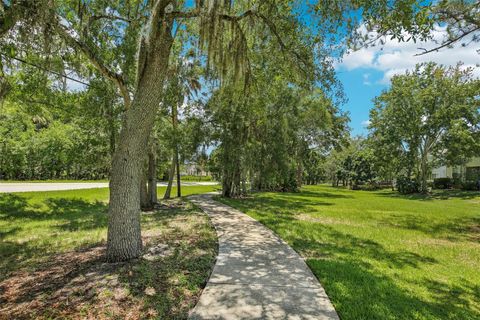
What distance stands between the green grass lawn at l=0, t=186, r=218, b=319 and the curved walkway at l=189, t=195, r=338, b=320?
9.7 inches

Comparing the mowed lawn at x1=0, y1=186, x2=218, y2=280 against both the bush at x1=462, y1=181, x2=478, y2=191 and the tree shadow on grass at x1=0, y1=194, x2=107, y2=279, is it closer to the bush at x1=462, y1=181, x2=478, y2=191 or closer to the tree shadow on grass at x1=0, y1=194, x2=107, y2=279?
the tree shadow on grass at x1=0, y1=194, x2=107, y2=279

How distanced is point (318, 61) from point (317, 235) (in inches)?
178

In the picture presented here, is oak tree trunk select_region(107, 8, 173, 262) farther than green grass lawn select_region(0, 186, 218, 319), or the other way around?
oak tree trunk select_region(107, 8, 173, 262)

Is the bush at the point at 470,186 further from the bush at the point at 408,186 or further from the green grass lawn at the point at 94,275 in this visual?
the green grass lawn at the point at 94,275

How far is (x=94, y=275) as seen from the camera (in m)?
3.83

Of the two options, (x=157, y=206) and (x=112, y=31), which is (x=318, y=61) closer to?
(x=112, y=31)

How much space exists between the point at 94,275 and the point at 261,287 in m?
2.43

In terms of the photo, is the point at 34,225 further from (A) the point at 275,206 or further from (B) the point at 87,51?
(A) the point at 275,206

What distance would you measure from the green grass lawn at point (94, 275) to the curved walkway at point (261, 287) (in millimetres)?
247

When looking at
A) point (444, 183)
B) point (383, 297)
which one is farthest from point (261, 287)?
point (444, 183)

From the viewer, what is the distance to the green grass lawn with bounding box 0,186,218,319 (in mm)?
2957

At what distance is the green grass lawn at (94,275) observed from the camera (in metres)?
2.96

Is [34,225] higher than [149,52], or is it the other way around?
[149,52]

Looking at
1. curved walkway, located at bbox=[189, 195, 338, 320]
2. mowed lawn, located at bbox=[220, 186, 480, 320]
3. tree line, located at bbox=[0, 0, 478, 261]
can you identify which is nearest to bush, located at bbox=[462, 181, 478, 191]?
mowed lawn, located at bbox=[220, 186, 480, 320]
